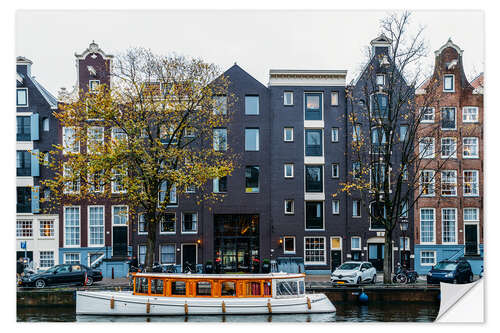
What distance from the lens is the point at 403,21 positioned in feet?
56.5

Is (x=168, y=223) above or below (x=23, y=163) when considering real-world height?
below

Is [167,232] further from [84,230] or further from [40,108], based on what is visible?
[40,108]

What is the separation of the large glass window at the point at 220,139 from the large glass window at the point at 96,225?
19.3 ft

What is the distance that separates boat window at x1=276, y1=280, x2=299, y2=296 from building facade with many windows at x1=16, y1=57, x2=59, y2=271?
885 cm

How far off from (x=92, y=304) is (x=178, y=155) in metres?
5.95

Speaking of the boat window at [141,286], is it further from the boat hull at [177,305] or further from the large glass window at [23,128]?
the large glass window at [23,128]

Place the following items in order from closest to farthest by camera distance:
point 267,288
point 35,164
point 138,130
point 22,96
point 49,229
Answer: point 267,288
point 22,96
point 138,130
point 35,164
point 49,229

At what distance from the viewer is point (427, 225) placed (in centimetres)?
2316

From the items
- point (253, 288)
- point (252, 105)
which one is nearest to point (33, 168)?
point (253, 288)

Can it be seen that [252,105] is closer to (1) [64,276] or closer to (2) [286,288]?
(2) [286,288]

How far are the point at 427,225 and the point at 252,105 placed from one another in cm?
971

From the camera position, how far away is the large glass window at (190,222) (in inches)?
989

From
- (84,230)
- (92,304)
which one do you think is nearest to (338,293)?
(92,304)

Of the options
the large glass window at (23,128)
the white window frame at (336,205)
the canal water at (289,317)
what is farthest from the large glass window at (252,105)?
the canal water at (289,317)
